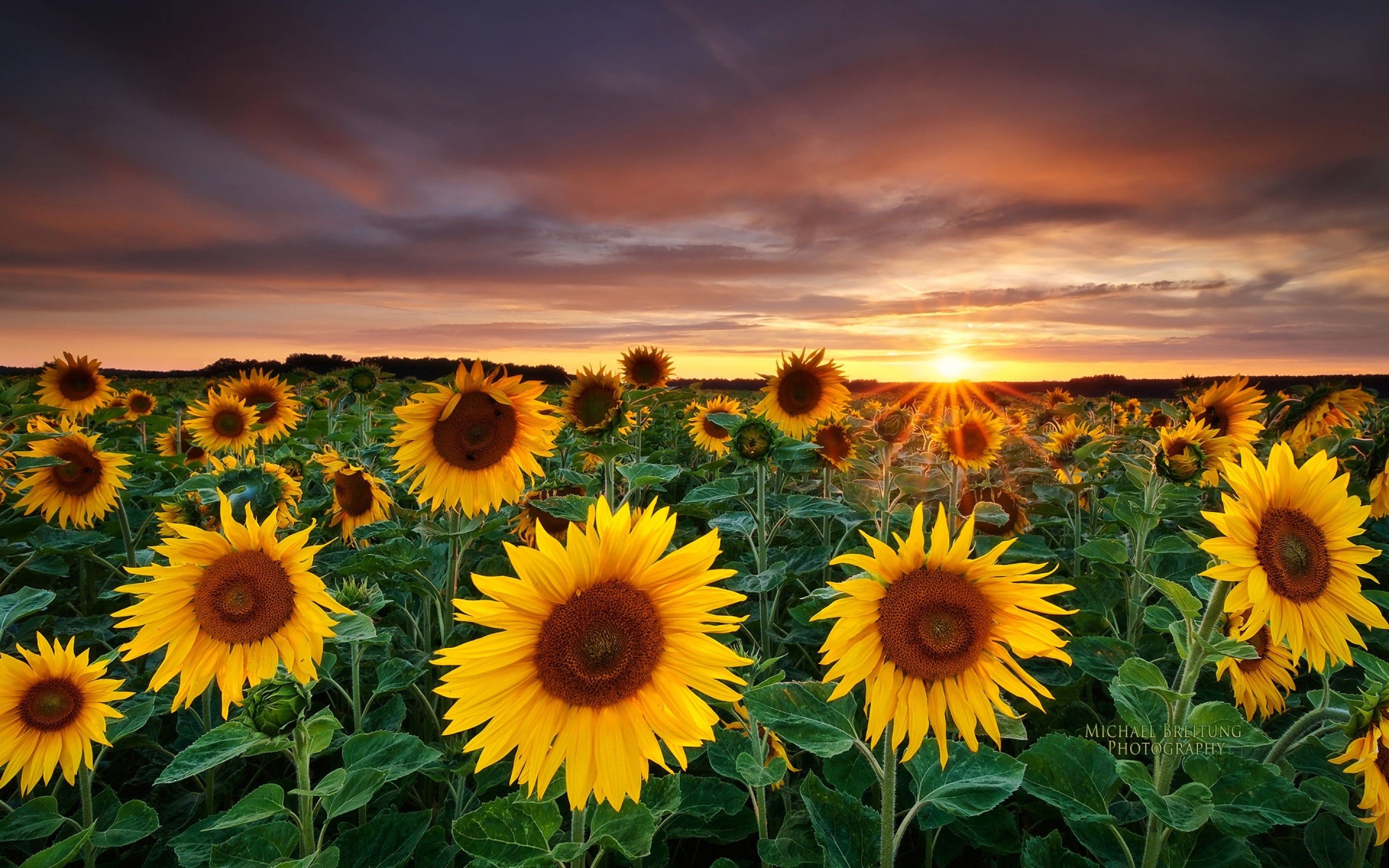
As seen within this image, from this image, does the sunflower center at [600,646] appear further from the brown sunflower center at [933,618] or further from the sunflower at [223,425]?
the sunflower at [223,425]

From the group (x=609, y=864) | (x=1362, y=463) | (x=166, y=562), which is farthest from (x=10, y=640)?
(x=1362, y=463)

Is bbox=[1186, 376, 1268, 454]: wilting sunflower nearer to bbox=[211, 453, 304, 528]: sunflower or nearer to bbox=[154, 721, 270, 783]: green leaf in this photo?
bbox=[154, 721, 270, 783]: green leaf

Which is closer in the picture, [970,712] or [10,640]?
[970,712]

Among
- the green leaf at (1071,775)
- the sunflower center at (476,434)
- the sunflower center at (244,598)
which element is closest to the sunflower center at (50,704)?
the sunflower center at (244,598)

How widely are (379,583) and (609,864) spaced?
2073 mm

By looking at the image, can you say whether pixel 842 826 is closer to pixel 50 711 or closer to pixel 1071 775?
pixel 1071 775

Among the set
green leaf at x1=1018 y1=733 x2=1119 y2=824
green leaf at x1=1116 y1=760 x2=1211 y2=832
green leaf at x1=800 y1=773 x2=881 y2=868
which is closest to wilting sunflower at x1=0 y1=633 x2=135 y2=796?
green leaf at x1=800 y1=773 x2=881 y2=868

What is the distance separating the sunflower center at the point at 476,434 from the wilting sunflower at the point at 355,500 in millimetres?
1397

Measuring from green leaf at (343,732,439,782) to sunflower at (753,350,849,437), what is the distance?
419cm

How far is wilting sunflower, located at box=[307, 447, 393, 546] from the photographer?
Answer: 4.97 metres

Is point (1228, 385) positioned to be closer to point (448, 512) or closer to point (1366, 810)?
point (1366, 810)

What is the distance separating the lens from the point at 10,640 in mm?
4031

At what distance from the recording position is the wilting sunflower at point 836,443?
628cm

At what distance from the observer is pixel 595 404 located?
14.6 feet
